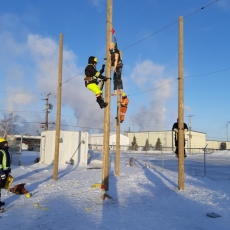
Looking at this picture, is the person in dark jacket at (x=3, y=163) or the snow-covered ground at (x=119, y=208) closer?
the snow-covered ground at (x=119, y=208)

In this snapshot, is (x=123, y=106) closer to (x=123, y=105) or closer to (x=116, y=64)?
(x=123, y=105)

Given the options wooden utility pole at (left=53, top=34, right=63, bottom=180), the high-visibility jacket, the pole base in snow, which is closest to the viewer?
the high-visibility jacket

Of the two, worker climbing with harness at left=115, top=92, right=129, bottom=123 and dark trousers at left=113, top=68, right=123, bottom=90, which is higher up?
dark trousers at left=113, top=68, right=123, bottom=90

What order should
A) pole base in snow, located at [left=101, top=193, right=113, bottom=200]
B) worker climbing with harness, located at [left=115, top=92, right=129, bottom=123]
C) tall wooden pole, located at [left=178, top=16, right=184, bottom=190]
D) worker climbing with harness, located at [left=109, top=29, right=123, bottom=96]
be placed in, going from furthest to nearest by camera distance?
1. worker climbing with harness, located at [left=115, top=92, right=129, bottom=123]
2. tall wooden pole, located at [left=178, top=16, right=184, bottom=190]
3. worker climbing with harness, located at [left=109, top=29, right=123, bottom=96]
4. pole base in snow, located at [left=101, top=193, right=113, bottom=200]

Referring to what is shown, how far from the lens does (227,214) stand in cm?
761

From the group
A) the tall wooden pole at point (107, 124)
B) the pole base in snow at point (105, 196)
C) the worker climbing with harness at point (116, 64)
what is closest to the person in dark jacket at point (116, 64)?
the worker climbing with harness at point (116, 64)

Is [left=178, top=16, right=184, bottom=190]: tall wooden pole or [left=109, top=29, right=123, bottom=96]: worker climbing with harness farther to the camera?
[left=178, top=16, right=184, bottom=190]: tall wooden pole

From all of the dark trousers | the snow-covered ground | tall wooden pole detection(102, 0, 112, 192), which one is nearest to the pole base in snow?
the snow-covered ground

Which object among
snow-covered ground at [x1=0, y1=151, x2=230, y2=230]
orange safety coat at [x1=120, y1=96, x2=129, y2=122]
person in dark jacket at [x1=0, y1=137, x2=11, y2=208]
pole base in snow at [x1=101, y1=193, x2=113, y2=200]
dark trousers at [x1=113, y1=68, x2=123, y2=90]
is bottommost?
snow-covered ground at [x1=0, y1=151, x2=230, y2=230]

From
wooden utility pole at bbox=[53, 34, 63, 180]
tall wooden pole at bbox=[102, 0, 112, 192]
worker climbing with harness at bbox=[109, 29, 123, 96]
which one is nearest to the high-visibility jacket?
tall wooden pole at bbox=[102, 0, 112, 192]

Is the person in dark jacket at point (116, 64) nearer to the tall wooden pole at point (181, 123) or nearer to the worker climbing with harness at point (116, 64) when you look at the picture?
the worker climbing with harness at point (116, 64)

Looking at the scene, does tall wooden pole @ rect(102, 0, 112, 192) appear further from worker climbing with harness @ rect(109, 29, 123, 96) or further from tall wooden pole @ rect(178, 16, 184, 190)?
tall wooden pole @ rect(178, 16, 184, 190)

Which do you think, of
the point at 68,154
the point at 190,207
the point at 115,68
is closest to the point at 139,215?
the point at 190,207

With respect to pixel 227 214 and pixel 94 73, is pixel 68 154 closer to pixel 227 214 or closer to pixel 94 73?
pixel 94 73
